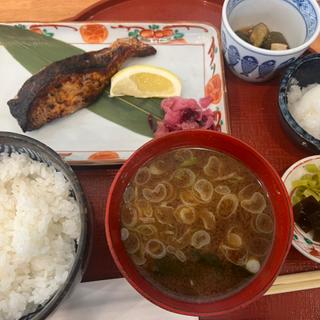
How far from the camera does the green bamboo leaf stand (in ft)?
5.17

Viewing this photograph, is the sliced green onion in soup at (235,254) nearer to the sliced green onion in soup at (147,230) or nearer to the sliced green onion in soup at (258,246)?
the sliced green onion in soup at (258,246)

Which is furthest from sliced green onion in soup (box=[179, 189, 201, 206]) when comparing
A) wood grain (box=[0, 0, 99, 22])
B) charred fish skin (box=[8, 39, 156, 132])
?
wood grain (box=[0, 0, 99, 22])

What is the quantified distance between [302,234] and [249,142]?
400 mm

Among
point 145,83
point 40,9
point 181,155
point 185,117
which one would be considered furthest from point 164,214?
point 40,9

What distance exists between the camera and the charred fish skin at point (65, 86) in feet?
4.95

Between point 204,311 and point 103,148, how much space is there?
719 millimetres

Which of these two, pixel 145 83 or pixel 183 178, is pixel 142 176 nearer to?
pixel 183 178

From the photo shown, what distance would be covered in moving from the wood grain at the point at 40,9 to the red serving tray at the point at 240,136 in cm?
7

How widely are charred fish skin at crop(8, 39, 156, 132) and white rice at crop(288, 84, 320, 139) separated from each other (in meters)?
0.68

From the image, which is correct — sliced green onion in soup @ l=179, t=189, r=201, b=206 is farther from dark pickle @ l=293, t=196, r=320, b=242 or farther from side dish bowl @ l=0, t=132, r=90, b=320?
dark pickle @ l=293, t=196, r=320, b=242

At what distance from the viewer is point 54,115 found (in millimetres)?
1533

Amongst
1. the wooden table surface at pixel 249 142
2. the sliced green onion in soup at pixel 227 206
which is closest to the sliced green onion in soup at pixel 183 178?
the sliced green onion in soup at pixel 227 206

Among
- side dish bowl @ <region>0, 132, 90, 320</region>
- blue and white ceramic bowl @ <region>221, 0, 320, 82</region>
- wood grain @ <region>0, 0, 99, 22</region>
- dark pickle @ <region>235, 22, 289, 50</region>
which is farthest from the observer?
wood grain @ <region>0, 0, 99, 22</region>

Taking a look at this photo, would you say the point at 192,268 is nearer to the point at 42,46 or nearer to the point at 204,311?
the point at 204,311
